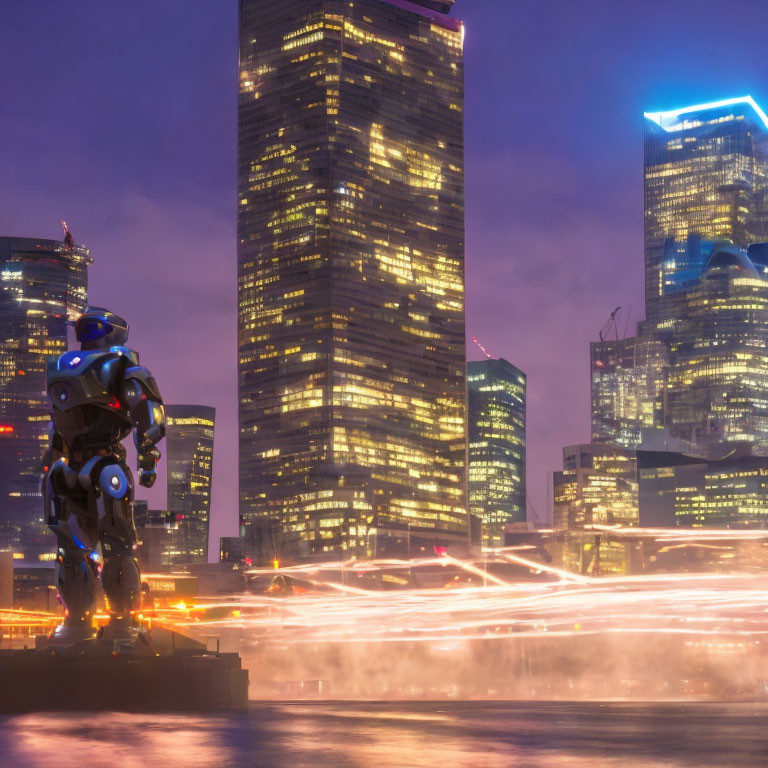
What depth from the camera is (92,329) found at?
81.6ft

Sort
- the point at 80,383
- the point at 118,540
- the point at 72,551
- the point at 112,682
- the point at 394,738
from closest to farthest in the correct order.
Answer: the point at 394,738, the point at 112,682, the point at 80,383, the point at 118,540, the point at 72,551

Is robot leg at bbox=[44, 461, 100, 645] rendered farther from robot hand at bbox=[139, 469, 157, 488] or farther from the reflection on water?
the reflection on water

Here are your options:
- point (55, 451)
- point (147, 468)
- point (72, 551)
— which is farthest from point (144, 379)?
point (72, 551)

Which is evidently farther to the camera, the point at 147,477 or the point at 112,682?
the point at 147,477

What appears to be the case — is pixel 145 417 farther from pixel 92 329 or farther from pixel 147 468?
pixel 92 329

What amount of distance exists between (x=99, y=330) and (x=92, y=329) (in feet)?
0.44

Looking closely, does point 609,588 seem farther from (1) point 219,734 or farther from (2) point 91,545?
(1) point 219,734

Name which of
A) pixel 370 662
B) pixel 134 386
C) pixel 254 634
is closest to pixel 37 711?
pixel 134 386

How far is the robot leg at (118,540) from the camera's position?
2422 cm

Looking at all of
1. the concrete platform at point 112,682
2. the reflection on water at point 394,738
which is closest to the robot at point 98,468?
the concrete platform at point 112,682

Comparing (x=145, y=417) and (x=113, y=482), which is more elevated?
(x=145, y=417)

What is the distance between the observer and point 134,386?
23953mm

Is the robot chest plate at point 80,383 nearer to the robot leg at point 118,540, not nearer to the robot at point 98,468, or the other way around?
the robot at point 98,468

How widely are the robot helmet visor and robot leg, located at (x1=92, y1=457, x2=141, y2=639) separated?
2.43 meters
